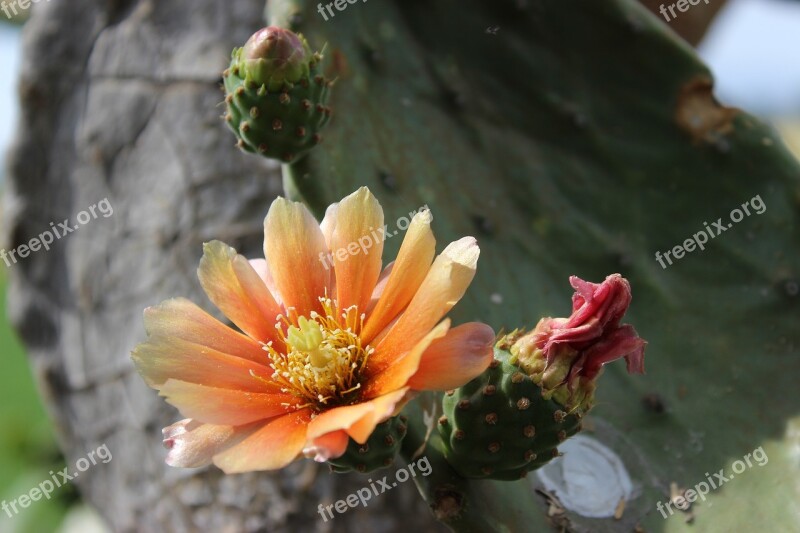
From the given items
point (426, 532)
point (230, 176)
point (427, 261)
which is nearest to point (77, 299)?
point (230, 176)

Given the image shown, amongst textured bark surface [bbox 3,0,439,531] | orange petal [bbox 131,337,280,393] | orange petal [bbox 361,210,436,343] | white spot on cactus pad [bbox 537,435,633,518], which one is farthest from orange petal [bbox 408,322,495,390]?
textured bark surface [bbox 3,0,439,531]

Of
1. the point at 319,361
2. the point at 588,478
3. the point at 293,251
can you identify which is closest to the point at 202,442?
the point at 319,361

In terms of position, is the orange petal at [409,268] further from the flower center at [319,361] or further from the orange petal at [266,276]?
the orange petal at [266,276]

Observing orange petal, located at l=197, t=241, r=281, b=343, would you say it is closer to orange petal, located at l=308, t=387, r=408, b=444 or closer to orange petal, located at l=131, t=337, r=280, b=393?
orange petal, located at l=131, t=337, r=280, b=393

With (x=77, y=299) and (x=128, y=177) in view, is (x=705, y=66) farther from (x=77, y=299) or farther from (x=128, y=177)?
(x=77, y=299)

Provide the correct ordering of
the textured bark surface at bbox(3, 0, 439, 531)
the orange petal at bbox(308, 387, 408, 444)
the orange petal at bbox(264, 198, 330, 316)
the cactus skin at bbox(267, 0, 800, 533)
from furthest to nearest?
1. the textured bark surface at bbox(3, 0, 439, 531)
2. the cactus skin at bbox(267, 0, 800, 533)
3. the orange petal at bbox(264, 198, 330, 316)
4. the orange petal at bbox(308, 387, 408, 444)

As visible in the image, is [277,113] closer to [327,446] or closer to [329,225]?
[329,225]

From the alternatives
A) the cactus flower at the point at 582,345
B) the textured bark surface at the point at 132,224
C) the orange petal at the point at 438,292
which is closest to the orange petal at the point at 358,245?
the orange petal at the point at 438,292
